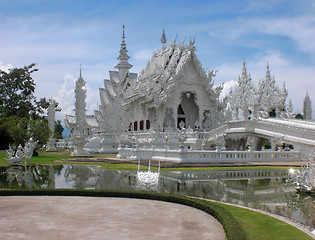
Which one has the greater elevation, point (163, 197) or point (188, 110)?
point (188, 110)

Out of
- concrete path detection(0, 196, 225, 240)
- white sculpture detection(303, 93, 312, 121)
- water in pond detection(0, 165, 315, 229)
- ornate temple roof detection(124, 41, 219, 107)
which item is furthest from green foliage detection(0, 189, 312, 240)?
white sculpture detection(303, 93, 312, 121)

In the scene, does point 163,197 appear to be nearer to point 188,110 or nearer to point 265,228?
point 265,228

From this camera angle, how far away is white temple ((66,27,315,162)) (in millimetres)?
22516

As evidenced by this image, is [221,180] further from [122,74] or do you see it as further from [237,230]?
[122,74]

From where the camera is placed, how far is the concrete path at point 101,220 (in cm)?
560

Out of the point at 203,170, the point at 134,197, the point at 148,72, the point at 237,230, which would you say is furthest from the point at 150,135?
the point at 237,230

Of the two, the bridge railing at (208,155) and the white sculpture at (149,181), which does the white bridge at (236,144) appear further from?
the white sculpture at (149,181)

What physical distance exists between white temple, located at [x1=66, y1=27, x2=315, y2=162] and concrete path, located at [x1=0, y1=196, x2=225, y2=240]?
10999mm

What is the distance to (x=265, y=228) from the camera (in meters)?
6.09

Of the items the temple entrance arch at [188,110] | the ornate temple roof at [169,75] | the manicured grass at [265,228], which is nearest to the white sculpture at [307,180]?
the manicured grass at [265,228]

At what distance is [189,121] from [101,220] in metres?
32.5

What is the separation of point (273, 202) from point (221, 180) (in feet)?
13.4

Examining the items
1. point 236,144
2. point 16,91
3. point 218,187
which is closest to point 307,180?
point 218,187

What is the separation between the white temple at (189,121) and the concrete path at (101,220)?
1100cm
